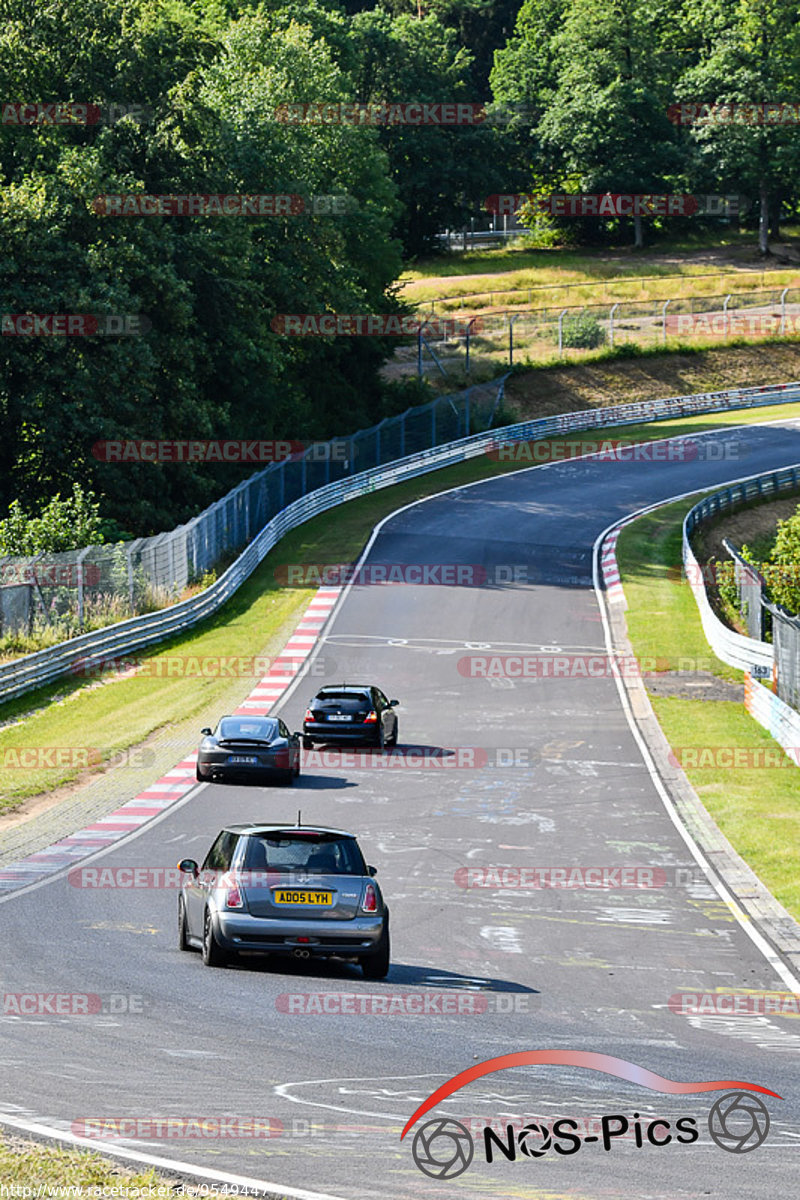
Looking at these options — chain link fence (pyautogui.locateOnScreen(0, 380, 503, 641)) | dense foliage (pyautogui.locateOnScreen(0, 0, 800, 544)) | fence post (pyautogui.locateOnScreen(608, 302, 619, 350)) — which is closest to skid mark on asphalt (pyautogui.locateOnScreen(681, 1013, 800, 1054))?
chain link fence (pyautogui.locateOnScreen(0, 380, 503, 641))

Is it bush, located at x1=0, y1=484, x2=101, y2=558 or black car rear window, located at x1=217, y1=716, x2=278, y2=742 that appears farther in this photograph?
bush, located at x1=0, y1=484, x2=101, y2=558

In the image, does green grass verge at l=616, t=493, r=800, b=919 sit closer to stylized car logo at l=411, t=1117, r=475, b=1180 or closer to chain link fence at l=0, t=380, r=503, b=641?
stylized car logo at l=411, t=1117, r=475, b=1180

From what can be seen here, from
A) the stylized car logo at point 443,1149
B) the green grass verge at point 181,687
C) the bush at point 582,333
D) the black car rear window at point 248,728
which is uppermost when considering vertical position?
the bush at point 582,333

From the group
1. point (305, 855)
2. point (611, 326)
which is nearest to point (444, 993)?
point (305, 855)

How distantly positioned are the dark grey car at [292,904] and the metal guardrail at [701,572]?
22.2 m

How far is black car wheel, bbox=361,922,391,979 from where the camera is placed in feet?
44.9

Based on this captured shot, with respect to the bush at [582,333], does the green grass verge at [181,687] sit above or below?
below

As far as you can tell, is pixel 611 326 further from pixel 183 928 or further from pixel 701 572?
pixel 183 928

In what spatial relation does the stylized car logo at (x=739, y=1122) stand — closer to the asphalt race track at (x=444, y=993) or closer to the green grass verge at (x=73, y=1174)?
the asphalt race track at (x=444, y=993)

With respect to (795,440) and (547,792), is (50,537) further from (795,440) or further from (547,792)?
(795,440)

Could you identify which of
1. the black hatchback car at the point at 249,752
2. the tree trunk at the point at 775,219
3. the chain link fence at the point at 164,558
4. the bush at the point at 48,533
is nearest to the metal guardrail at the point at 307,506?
the chain link fence at the point at 164,558

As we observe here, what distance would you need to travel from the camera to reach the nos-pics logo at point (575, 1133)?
8.91m

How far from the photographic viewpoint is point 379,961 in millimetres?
13758

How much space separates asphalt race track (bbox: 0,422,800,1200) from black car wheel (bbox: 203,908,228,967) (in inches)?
6.8
